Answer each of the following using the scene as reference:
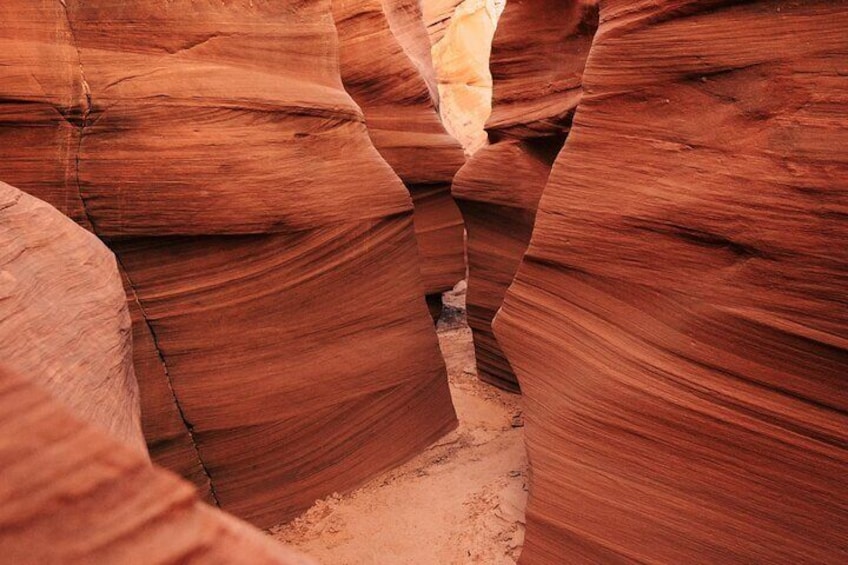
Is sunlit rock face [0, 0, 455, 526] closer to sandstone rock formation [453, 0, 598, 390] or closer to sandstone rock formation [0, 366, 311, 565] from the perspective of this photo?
sandstone rock formation [453, 0, 598, 390]

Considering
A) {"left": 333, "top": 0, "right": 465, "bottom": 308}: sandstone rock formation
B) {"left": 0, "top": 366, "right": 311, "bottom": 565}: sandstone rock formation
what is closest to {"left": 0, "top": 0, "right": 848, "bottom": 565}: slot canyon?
{"left": 0, "top": 366, "right": 311, "bottom": 565}: sandstone rock formation

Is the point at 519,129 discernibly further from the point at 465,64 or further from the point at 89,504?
the point at 465,64

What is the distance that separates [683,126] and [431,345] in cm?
214

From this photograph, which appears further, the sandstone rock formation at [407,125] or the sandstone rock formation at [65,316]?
the sandstone rock formation at [407,125]

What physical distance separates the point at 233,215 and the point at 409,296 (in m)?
1.18

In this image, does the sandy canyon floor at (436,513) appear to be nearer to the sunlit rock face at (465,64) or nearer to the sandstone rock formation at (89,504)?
the sandstone rock formation at (89,504)

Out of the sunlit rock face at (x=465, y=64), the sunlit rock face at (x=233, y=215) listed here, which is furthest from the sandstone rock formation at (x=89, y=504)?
the sunlit rock face at (x=465, y=64)

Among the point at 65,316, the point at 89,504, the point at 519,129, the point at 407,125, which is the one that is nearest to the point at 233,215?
the point at 65,316

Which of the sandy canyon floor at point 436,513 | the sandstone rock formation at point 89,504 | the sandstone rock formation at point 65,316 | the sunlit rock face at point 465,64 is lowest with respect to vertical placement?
the sandy canyon floor at point 436,513

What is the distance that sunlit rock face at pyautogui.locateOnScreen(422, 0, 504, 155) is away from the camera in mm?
11148

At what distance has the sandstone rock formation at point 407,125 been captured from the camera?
5.38m

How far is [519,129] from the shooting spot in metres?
4.29

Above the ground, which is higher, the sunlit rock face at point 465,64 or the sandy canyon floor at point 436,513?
the sunlit rock face at point 465,64

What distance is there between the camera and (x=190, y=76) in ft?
10.1
